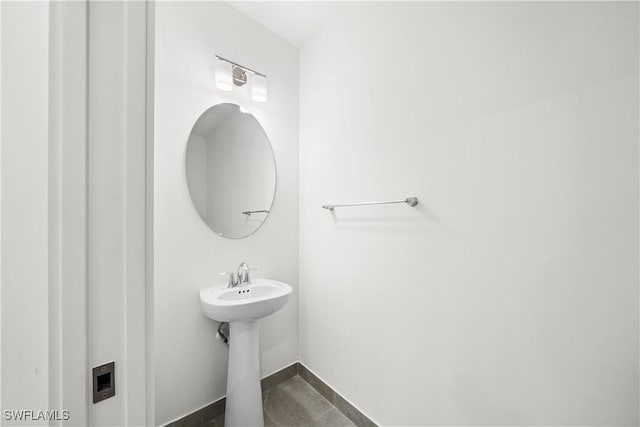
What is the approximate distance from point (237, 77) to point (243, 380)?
5.78 feet

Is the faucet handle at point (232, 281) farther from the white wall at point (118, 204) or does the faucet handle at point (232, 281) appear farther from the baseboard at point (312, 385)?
the white wall at point (118, 204)

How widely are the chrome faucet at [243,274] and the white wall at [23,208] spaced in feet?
3.80

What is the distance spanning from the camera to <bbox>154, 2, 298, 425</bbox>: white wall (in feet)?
4.45

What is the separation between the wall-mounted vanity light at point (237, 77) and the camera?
151 cm

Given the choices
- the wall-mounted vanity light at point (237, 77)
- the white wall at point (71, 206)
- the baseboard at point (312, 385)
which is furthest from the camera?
the wall-mounted vanity light at point (237, 77)

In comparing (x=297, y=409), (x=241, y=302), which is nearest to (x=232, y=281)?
(x=241, y=302)

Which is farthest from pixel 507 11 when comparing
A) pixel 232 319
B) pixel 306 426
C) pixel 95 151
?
pixel 306 426

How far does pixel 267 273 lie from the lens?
5.75 ft

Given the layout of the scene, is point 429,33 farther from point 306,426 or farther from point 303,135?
point 306,426

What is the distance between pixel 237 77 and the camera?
5.27 ft

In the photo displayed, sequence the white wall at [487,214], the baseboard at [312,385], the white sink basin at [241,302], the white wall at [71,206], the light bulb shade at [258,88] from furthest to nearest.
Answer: the light bulb shade at [258,88], the baseboard at [312,385], the white sink basin at [241,302], the white wall at [487,214], the white wall at [71,206]

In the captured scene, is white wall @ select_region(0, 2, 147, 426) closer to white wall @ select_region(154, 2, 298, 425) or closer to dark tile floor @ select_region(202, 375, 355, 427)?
white wall @ select_region(154, 2, 298, 425)

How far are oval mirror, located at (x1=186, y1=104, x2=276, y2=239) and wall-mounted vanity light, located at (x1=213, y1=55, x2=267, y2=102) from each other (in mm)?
125

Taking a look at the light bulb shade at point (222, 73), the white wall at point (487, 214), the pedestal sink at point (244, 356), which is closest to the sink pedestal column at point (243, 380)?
the pedestal sink at point (244, 356)
